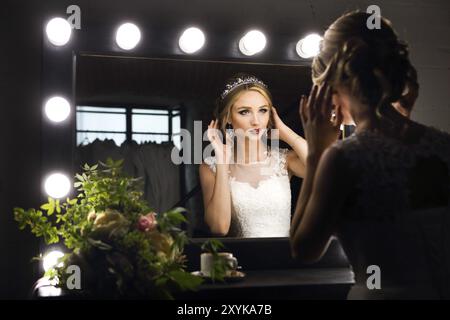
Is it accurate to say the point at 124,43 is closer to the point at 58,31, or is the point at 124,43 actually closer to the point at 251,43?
the point at 58,31

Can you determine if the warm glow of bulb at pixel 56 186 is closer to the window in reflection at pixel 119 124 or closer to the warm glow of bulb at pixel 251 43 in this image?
the window in reflection at pixel 119 124

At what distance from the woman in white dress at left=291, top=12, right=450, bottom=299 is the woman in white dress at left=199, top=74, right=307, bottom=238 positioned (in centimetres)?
68

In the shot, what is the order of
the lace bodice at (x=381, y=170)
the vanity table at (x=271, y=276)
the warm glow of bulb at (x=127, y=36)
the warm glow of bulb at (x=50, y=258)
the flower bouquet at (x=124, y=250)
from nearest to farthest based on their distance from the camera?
the lace bodice at (x=381, y=170) < the flower bouquet at (x=124, y=250) < the vanity table at (x=271, y=276) < the warm glow of bulb at (x=50, y=258) < the warm glow of bulb at (x=127, y=36)

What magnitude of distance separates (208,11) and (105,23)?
31cm

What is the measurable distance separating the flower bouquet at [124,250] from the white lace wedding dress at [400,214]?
0.42 metres

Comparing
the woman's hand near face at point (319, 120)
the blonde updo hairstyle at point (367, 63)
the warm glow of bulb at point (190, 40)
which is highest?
the warm glow of bulb at point (190, 40)

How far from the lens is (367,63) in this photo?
99 cm

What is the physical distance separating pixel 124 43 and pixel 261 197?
0.59 m

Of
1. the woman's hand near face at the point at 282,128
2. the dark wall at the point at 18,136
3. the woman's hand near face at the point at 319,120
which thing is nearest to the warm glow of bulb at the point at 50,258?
the dark wall at the point at 18,136

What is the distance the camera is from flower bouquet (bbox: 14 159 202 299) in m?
1.21

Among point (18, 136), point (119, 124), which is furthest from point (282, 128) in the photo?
point (18, 136)

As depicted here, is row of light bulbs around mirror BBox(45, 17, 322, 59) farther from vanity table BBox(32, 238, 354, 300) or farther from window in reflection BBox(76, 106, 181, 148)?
vanity table BBox(32, 238, 354, 300)

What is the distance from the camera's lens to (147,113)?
161 cm

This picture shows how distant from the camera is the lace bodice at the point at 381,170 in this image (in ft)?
3.08
